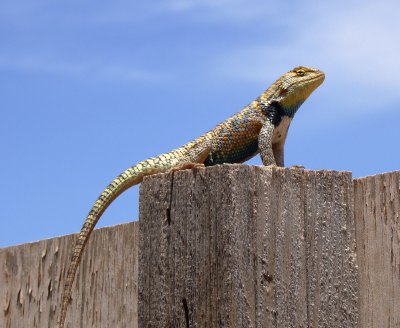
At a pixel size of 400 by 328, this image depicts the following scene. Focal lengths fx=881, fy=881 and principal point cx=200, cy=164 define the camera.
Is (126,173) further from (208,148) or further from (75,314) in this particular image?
(75,314)

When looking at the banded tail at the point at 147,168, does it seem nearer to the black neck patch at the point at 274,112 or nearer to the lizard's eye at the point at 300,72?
the black neck patch at the point at 274,112

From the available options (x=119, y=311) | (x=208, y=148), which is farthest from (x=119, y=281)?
(x=208, y=148)

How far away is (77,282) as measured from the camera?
482cm

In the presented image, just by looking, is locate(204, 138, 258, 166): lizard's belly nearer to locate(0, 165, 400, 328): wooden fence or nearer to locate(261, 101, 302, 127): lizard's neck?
locate(261, 101, 302, 127): lizard's neck

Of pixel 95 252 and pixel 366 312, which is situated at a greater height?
pixel 95 252

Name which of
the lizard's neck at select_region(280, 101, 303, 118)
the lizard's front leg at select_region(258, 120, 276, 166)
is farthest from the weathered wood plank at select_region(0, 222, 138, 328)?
the lizard's neck at select_region(280, 101, 303, 118)

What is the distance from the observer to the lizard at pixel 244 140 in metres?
4.63

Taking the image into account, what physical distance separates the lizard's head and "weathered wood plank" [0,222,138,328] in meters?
1.30

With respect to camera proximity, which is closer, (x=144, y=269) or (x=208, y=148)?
(x=144, y=269)

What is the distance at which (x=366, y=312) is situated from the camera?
3.28m

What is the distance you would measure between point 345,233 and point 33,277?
2680 mm

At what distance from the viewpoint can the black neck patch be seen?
4961 millimetres

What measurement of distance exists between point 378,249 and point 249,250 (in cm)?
63

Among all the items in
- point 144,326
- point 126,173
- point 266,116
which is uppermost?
point 266,116
